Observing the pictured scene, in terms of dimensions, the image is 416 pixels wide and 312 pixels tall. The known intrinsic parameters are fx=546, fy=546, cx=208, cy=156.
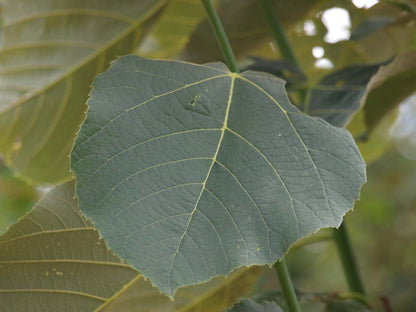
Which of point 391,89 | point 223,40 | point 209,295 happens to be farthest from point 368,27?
point 209,295

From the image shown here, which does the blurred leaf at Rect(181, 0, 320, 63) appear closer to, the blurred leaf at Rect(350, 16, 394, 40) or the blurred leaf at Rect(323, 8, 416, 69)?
the blurred leaf at Rect(350, 16, 394, 40)

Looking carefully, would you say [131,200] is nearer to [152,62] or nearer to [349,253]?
[152,62]

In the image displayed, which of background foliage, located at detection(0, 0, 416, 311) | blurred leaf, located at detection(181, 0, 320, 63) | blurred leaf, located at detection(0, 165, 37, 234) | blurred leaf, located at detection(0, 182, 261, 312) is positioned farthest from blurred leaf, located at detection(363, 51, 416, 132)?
blurred leaf, located at detection(0, 165, 37, 234)

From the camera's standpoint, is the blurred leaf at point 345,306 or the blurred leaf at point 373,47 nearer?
the blurred leaf at point 345,306

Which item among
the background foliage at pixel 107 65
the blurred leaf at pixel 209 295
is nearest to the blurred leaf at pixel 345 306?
the background foliage at pixel 107 65

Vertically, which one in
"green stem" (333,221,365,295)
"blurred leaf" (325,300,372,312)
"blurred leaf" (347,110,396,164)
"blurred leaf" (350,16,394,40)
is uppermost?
"blurred leaf" (350,16,394,40)

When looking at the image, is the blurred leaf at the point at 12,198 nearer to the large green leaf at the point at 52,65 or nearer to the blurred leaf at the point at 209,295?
the large green leaf at the point at 52,65
